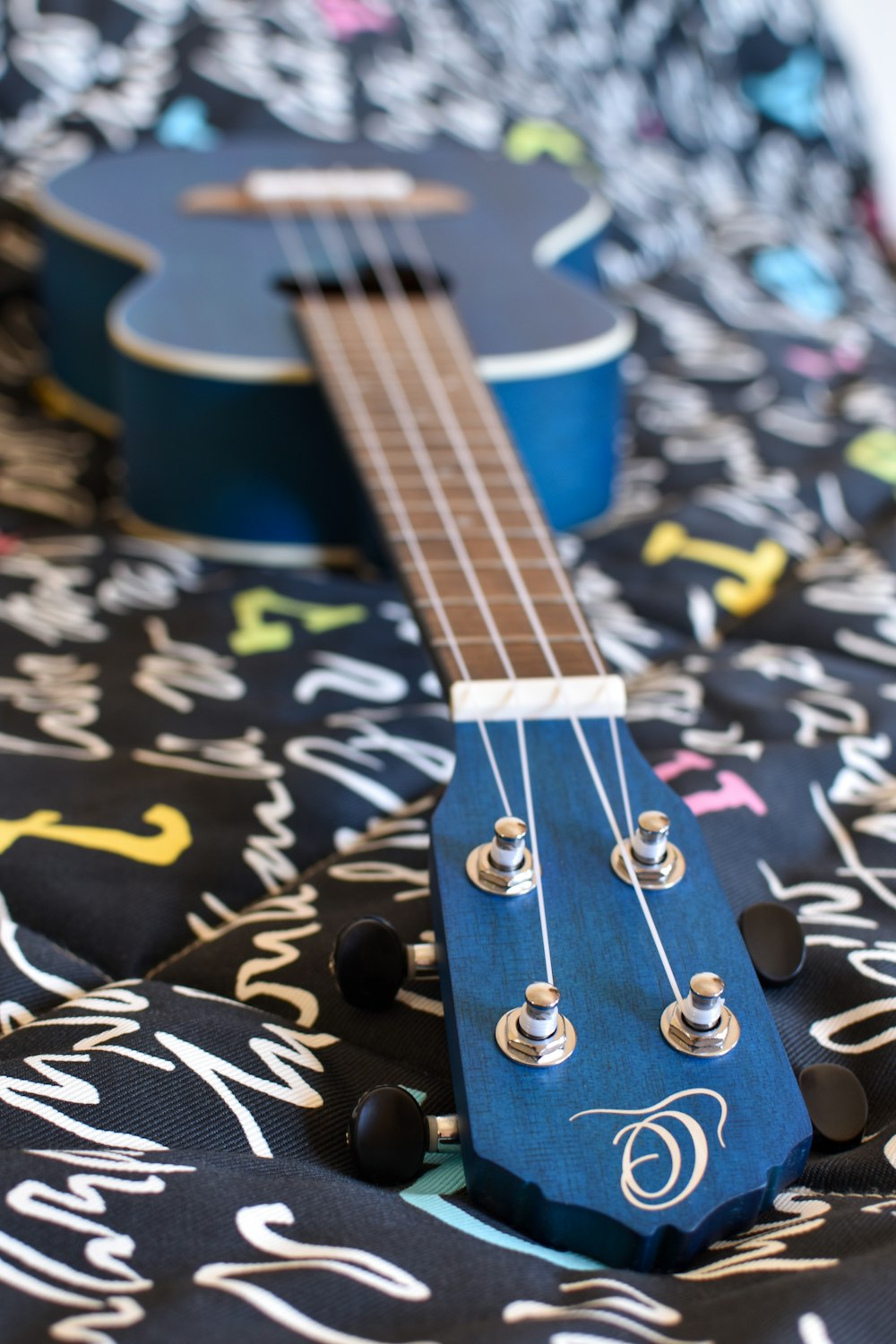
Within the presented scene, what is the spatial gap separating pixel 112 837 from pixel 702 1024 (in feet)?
1.01

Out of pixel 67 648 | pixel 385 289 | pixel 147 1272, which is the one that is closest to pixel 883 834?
pixel 147 1272

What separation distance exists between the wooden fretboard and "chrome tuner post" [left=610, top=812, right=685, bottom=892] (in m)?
0.12

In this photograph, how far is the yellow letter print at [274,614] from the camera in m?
0.79

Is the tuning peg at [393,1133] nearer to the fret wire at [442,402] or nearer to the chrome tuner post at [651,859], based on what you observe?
the chrome tuner post at [651,859]

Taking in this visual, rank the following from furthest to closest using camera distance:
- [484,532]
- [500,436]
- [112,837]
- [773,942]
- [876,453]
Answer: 1. [876,453]
2. [500,436]
3. [484,532]
4. [112,837]
5. [773,942]

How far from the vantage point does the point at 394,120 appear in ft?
4.26

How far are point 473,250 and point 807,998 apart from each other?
763 mm

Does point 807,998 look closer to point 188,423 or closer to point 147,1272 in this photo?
point 147,1272

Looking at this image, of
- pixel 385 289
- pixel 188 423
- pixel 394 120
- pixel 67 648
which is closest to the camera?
pixel 67 648

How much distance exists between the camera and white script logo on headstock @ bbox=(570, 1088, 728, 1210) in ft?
1.20

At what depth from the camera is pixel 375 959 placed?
1.55 ft

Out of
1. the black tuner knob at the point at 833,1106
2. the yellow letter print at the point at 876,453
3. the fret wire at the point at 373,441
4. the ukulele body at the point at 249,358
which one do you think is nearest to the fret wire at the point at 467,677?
the fret wire at the point at 373,441

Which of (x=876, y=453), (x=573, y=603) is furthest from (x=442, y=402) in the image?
(x=876, y=453)

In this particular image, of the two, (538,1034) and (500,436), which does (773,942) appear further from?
(500,436)
